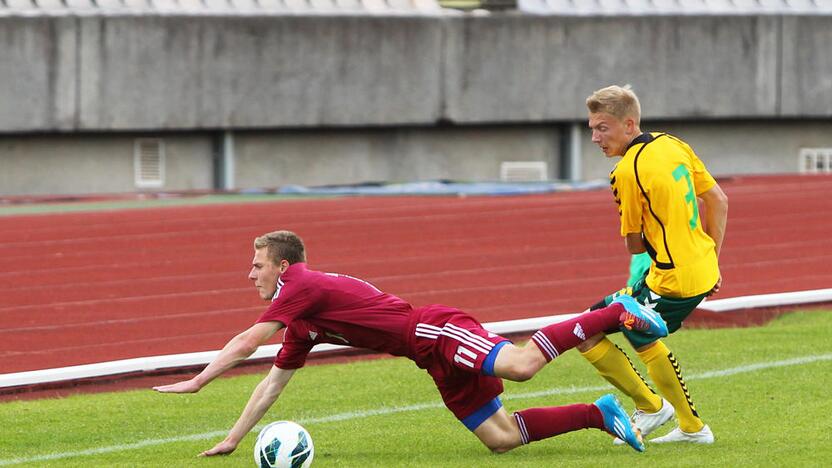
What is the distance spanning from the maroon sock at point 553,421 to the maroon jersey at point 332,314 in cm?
66

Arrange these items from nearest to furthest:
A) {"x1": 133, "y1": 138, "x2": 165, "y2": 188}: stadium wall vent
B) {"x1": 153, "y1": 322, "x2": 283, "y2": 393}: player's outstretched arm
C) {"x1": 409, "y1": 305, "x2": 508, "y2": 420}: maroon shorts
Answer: {"x1": 153, "y1": 322, "x2": 283, "y2": 393}: player's outstretched arm → {"x1": 409, "y1": 305, "x2": 508, "y2": 420}: maroon shorts → {"x1": 133, "y1": 138, "x2": 165, "y2": 188}: stadium wall vent

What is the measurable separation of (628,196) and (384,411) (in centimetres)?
234

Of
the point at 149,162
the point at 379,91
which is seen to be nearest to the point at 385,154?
the point at 379,91

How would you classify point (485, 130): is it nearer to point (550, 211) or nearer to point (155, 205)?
point (550, 211)

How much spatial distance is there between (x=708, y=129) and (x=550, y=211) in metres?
6.51

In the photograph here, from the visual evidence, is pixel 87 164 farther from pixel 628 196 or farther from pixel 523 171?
pixel 628 196

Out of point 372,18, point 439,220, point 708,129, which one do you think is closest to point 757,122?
point 708,129

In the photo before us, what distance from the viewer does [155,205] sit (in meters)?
17.9

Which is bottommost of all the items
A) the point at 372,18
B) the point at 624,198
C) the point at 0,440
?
the point at 0,440

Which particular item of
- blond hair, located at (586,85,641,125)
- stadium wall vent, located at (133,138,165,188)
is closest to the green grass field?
blond hair, located at (586,85,641,125)

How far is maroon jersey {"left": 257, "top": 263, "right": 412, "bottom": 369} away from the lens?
662 cm

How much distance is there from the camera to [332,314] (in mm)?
6730

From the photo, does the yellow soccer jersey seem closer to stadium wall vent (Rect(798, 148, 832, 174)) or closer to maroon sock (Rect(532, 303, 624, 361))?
maroon sock (Rect(532, 303, 624, 361))

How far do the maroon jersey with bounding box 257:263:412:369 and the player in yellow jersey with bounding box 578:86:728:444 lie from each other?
0.90 m
